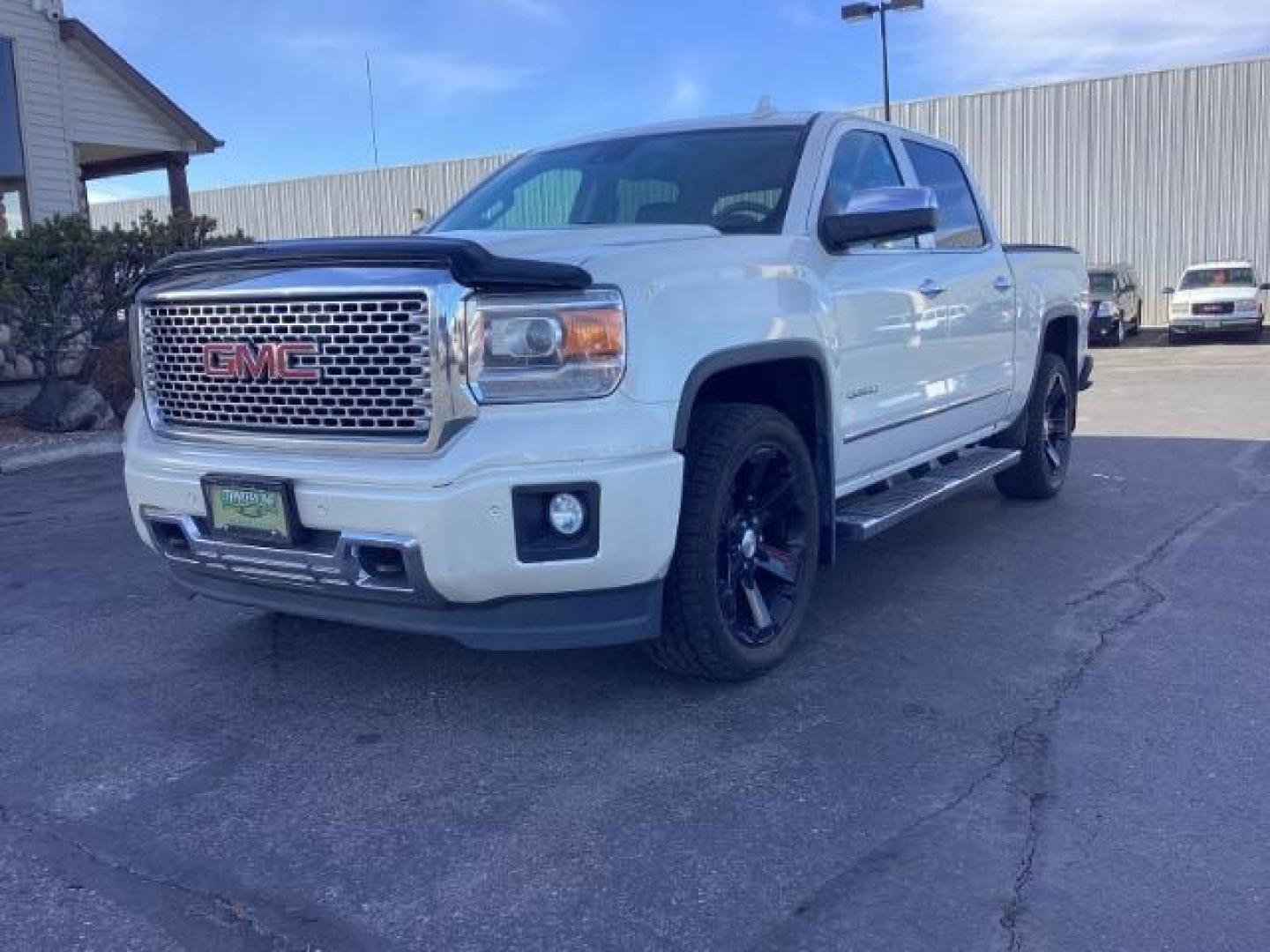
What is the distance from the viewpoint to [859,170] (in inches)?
195

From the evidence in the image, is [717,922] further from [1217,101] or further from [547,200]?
[1217,101]

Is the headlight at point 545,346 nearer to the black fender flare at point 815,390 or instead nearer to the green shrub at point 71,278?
the black fender flare at point 815,390

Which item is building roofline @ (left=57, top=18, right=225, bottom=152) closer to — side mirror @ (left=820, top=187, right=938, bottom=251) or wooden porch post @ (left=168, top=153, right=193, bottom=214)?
wooden porch post @ (left=168, top=153, right=193, bottom=214)

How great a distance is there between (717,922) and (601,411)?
1.38 m

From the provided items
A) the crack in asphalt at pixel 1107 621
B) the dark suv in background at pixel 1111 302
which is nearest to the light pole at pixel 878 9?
the dark suv in background at pixel 1111 302

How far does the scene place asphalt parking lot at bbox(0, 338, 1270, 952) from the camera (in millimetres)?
2639

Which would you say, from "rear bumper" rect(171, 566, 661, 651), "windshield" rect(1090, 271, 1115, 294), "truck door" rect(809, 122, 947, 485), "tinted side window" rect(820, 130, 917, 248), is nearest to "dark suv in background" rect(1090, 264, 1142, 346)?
"windshield" rect(1090, 271, 1115, 294)

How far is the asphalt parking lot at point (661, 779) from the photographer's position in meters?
2.64

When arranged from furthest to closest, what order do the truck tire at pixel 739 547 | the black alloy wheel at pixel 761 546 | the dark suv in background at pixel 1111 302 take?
the dark suv in background at pixel 1111 302, the black alloy wheel at pixel 761 546, the truck tire at pixel 739 547

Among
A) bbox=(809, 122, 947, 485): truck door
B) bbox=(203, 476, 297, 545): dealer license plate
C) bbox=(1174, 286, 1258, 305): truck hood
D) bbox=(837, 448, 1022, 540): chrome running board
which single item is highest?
bbox=(809, 122, 947, 485): truck door

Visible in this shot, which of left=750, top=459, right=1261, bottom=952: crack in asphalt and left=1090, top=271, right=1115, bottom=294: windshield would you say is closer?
left=750, top=459, right=1261, bottom=952: crack in asphalt

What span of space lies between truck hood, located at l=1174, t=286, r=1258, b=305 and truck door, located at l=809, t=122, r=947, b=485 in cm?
1960

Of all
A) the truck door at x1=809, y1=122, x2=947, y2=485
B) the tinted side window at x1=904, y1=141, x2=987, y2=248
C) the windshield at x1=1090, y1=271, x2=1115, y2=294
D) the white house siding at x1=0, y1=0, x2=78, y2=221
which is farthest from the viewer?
the windshield at x1=1090, y1=271, x2=1115, y2=294

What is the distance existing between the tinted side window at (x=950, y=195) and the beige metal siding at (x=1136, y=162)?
22958mm
